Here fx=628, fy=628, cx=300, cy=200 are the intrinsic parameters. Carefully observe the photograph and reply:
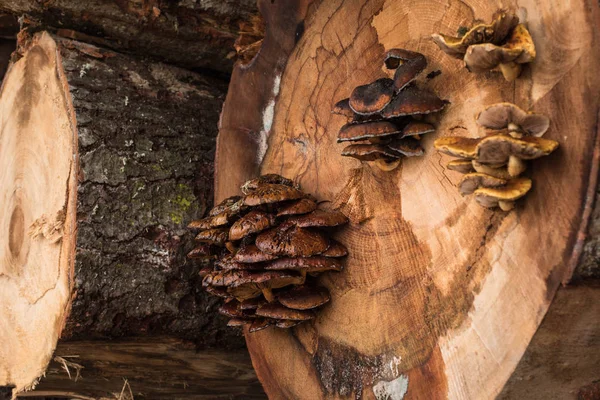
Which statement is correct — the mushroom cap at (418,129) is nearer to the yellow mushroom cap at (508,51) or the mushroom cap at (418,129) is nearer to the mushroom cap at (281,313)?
the yellow mushroom cap at (508,51)

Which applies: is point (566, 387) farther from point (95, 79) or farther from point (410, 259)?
point (95, 79)

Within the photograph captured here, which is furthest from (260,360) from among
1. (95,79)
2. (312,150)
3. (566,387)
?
(95,79)

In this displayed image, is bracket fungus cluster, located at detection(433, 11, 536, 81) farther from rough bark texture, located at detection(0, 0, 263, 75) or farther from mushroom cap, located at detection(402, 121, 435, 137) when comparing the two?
rough bark texture, located at detection(0, 0, 263, 75)

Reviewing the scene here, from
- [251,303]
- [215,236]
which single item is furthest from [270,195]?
[251,303]

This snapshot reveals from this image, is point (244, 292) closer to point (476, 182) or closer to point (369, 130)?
point (369, 130)

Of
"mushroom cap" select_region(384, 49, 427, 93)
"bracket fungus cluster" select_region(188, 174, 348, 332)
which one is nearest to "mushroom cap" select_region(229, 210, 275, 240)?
"bracket fungus cluster" select_region(188, 174, 348, 332)

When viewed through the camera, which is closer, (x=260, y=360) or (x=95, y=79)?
(x=260, y=360)
